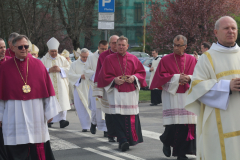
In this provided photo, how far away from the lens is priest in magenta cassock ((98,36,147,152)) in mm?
7480

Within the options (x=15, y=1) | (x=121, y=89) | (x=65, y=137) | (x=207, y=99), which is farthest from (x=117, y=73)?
(x=15, y=1)

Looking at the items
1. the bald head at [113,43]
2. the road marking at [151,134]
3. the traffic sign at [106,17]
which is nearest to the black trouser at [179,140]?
the road marking at [151,134]

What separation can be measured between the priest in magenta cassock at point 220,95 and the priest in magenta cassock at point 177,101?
2062mm

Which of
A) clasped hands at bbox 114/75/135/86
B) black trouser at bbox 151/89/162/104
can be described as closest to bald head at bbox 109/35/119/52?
clasped hands at bbox 114/75/135/86

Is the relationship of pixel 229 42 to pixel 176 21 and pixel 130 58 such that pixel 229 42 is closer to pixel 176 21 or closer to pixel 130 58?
pixel 130 58

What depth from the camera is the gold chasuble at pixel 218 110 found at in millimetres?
4348

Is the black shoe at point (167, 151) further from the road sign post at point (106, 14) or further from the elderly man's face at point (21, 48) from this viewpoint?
the road sign post at point (106, 14)

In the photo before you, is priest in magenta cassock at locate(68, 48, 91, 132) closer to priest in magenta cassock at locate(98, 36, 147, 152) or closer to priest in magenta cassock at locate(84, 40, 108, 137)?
priest in magenta cassock at locate(84, 40, 108, 137)

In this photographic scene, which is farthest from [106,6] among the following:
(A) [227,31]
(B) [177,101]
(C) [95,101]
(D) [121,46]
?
(A) [227,31]

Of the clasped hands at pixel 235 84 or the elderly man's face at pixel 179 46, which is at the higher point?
the elderly man's face at pixel 179 46

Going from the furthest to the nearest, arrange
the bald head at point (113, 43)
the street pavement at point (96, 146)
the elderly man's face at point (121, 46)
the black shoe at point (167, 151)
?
the bald head at point (113, 43) → the elderly man's face at point (121, 46) → the street pavement at point (96, 146) → the black shoe at point (167, 151)

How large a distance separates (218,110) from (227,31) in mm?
835

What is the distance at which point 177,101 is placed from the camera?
6.77 meters

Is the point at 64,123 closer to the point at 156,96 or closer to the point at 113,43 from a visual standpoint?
the point at 113,43
